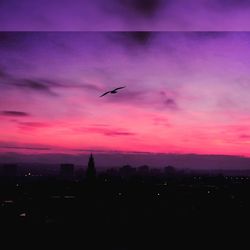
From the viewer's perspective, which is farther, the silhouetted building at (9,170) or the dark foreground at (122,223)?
the silhouetted building at (9,170)

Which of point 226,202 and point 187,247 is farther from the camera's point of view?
point 226,202

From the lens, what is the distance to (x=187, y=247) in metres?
27.1

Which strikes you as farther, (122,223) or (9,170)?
(9,170)

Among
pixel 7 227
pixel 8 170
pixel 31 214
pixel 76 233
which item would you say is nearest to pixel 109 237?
pixel 76 233

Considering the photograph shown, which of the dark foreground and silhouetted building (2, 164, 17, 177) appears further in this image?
silhouetted building (2, 164, 17, 177)

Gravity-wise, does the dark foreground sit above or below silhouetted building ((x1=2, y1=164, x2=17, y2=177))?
below

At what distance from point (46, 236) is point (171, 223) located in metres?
14.2

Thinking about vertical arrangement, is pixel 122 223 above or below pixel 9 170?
below

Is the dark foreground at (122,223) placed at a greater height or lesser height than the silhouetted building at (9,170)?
lesser

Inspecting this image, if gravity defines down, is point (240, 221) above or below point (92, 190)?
below

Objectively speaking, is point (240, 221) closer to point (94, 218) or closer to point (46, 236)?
point (94, 218)

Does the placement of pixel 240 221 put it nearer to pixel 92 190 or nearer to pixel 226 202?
pixel 92 190

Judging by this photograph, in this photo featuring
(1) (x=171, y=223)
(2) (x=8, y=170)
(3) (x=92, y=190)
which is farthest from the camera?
(2) (x=8, y=170)

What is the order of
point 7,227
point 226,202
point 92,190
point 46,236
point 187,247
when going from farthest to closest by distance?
point 226,202, point 92,190, point 7,227, point 46,236, point 187,247
